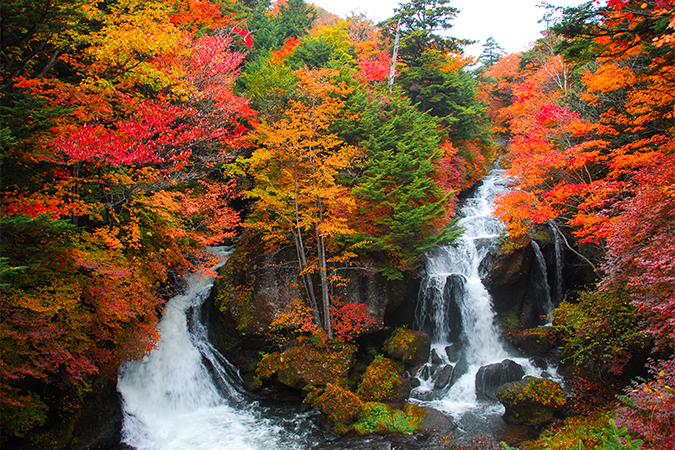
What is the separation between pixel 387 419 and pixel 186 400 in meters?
6.14

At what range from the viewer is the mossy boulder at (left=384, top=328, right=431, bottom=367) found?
461 inches

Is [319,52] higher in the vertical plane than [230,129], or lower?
higher

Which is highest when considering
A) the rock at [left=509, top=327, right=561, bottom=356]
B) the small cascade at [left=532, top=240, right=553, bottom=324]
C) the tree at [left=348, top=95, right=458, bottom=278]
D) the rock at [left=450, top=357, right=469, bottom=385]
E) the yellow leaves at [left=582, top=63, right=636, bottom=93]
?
the yellow leaves at [left=582, top=63, right=636, bottom=93]

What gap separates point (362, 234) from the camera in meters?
11.6

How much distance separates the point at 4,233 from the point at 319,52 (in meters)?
16.2

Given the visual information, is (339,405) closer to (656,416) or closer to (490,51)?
(656,416)

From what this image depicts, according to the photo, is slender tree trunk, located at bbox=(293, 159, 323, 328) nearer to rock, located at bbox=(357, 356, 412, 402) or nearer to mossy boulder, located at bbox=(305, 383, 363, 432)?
rock, located at bbox=(357, 356, 412, 402)

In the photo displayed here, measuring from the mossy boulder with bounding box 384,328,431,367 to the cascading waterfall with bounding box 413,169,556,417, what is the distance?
362 millimetres

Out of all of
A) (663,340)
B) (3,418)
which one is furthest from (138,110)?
(663,340)

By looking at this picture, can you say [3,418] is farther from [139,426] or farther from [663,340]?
[663,340]

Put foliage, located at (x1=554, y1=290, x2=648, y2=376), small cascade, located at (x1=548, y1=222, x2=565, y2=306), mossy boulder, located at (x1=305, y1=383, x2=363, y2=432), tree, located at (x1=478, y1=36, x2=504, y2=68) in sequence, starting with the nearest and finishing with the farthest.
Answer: foliage, located at (x1=554, y1=290, x2=648, y2=376) → mossy boulder, located at (x1=305, y1=383, x2=363, y2=432) → small cascade, located at (x1=548, y1=222, x2=565, y2=306) → tree, located at (x1=478, y1=36, x2=504, y2=68)

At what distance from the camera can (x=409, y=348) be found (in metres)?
11.8

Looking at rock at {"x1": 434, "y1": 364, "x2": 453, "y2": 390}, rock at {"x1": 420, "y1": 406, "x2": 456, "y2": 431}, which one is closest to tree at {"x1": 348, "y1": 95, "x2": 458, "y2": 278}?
rock at {"x1": 434, "y1": 364, "x2": 453, "y2": 390}

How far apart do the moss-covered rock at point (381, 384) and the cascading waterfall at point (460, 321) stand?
777 millimetres
